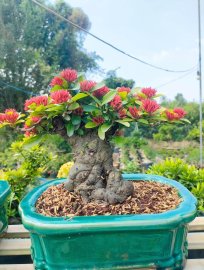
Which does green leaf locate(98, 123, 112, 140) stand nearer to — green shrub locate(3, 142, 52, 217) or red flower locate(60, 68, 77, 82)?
red flower locate(60, 68, 77, 82)

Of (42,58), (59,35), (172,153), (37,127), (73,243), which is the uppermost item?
(59,35)

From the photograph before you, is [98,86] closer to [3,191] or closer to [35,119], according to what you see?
[35,119]

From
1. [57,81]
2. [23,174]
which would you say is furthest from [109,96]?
[23,174]

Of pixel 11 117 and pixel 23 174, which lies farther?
pixel 23 174

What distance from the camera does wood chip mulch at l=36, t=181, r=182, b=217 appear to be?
72cm

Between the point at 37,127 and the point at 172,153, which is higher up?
the point at 37,127

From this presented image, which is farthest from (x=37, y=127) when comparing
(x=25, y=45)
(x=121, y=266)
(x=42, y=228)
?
(x=25, y=45)

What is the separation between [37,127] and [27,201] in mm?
175

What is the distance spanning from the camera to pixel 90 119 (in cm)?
72

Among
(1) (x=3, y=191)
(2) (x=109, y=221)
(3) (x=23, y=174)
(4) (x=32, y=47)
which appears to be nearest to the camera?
(2) (x=109, y=221)

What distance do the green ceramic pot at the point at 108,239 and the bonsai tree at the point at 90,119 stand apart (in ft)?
0.44

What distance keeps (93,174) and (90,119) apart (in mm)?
142

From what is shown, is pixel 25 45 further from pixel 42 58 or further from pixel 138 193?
pixel 138 193

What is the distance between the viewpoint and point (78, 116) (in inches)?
28.4
